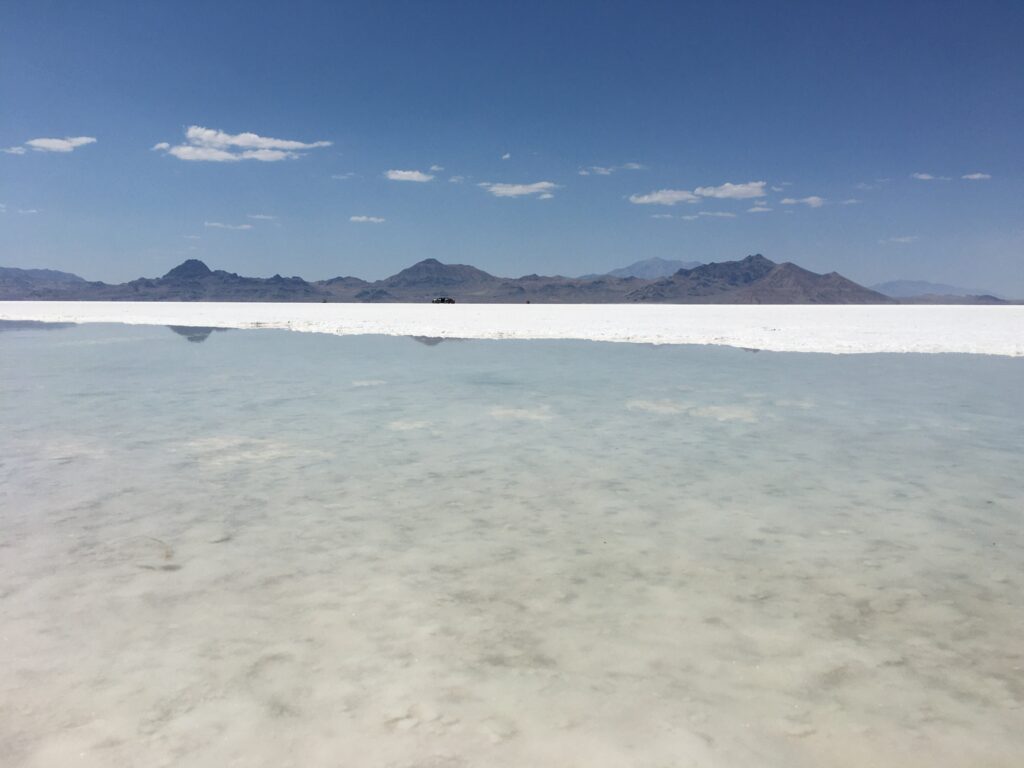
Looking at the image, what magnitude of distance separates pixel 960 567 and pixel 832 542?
0.73 meters

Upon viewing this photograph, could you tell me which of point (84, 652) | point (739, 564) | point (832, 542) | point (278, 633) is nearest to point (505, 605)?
point (278, 633)

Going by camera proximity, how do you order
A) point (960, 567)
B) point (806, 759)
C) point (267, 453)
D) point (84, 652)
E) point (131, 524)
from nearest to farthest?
point (806, 759) < point (84, 652) < point (960, 567) < point (131, 524) < point (267, 453)

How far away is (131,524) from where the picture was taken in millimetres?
5289

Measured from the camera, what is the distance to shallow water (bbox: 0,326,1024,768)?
9.29ft

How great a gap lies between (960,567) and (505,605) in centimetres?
275

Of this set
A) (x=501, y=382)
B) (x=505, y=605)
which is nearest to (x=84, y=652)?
(x=505, y=605)

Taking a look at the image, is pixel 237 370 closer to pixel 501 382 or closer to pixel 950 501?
pixel 501 382

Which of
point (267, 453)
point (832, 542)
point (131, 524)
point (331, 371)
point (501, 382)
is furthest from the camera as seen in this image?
point (331, 371)

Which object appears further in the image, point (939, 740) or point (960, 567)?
point (960, 567)

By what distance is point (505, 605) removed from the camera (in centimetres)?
394

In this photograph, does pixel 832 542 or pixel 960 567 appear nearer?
pixel 960 567

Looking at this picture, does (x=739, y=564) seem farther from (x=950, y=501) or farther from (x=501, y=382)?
(x=501, y=382)

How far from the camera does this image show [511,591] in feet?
13.5

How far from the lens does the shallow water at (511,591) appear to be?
111 inches
